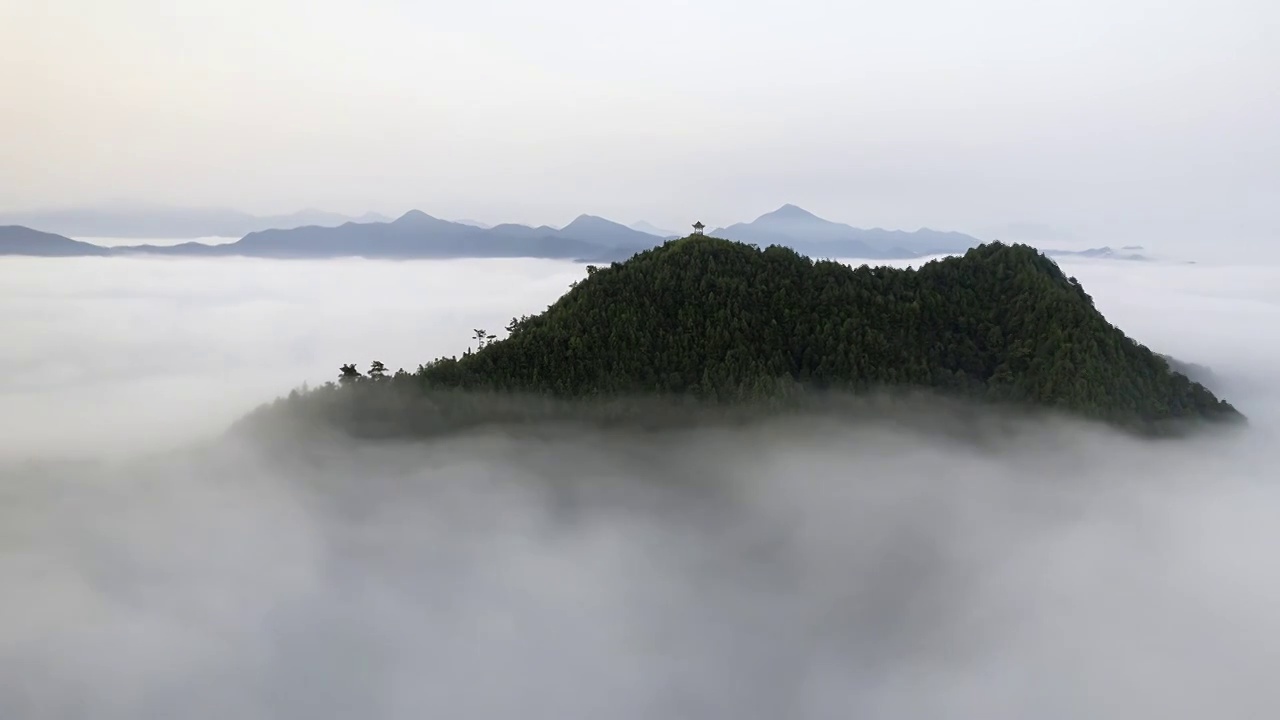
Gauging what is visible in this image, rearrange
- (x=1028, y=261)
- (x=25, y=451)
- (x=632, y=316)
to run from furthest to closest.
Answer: (x=25, y=451) → (x=1028, y=261) → (x=632, y=316)

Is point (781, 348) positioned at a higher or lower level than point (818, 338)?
lower

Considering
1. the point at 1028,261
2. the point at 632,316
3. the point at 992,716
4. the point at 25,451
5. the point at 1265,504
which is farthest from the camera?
the point at 1265,504

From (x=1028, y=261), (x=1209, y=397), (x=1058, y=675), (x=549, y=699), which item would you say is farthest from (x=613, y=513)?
(x=1209, y=397)

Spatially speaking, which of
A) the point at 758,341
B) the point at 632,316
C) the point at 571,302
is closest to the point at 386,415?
the point at 571,302

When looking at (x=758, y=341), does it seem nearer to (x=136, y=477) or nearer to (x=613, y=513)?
(x=613, y=513)

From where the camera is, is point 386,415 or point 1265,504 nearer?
point 386,415

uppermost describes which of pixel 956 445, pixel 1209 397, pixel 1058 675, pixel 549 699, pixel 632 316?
pixel 632 316

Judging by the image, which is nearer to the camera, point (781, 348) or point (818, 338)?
point (781, 348)

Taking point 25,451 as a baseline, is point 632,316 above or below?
above
